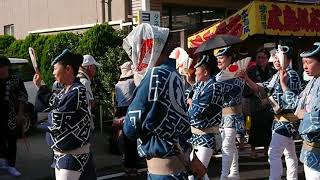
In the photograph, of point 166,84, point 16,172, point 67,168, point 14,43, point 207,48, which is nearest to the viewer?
point 166,84

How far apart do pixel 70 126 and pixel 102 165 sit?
4.45 metres

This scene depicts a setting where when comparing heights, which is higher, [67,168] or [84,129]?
[84,129]

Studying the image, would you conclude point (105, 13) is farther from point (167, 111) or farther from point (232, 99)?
point (167, 111)

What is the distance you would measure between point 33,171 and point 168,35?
540 centimetres

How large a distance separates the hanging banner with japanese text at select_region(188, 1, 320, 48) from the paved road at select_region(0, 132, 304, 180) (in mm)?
3719

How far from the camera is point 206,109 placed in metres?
5.62

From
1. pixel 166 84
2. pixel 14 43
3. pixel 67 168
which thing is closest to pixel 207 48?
pixel 67 168

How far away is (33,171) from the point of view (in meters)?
8.27

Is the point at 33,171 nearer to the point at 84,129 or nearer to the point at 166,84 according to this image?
the point at 84,129

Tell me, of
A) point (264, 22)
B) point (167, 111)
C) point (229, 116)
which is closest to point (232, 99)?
point (229, 116)

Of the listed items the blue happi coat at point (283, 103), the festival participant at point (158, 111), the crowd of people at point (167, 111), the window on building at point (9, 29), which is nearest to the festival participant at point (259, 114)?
the crowd of people at point (167, 111)

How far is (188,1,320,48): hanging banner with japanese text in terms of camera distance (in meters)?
12.6

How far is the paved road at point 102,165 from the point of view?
7.87m

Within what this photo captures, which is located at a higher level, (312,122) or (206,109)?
(312,122)
